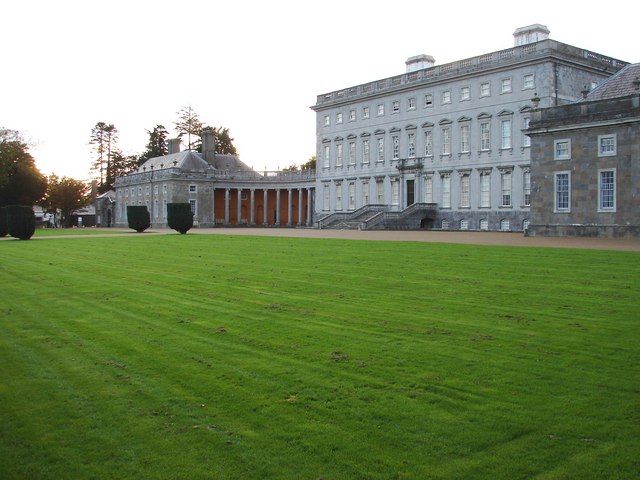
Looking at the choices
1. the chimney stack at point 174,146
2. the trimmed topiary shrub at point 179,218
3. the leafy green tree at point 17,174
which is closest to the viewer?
the trimmed topiary shrub at point 179,218

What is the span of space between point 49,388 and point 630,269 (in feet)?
43.3

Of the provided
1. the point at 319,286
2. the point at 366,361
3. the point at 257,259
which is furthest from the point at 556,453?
the point at 257,259

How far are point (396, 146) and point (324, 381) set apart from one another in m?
53.1

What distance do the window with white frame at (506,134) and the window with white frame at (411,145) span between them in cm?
935

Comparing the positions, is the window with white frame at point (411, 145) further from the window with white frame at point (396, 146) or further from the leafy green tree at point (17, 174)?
the leafy green tree at point (17, 174)

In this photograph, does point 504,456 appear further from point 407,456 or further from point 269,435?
point 269,435

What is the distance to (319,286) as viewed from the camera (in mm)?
12766

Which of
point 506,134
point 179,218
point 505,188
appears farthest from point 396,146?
point 179,218

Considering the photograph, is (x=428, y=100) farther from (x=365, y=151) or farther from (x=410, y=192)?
(x=365, y=151)

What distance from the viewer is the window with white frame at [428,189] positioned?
54.9 m

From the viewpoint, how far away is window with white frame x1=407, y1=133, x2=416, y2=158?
5635 cm

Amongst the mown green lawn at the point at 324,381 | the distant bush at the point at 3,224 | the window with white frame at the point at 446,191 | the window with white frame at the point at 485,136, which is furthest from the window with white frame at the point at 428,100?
the mown green lawn at the point at 324,381

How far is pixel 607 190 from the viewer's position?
31.0 meters

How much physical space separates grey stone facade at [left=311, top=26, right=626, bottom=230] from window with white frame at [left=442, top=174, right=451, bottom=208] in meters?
0.08
